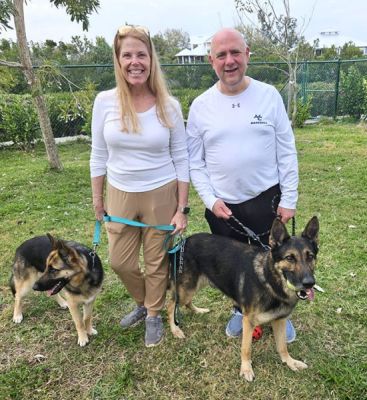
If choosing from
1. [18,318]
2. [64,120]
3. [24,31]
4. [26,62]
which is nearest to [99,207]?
[18,318]

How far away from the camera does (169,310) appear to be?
11.3ft

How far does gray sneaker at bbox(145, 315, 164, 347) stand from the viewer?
3.28 meters

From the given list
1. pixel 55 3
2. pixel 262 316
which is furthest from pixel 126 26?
pixel 55 3

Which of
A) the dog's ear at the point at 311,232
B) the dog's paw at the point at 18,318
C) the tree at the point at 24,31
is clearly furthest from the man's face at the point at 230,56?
the tree at the point at 24,31

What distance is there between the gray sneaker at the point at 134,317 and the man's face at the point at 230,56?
86.5 inches

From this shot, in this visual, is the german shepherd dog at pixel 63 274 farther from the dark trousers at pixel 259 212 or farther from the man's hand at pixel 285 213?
the man's hand at pixel 285 213

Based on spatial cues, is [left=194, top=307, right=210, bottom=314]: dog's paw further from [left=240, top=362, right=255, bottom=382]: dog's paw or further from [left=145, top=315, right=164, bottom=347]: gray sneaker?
[left=240, top=362, right=255, bottom=382]: dog's paw

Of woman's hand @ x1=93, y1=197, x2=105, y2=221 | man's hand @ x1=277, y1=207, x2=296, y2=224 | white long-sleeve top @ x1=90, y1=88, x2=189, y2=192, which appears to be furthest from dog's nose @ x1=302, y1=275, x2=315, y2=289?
woman's hand @ x1=93, y1=197, x2=105, y2=221

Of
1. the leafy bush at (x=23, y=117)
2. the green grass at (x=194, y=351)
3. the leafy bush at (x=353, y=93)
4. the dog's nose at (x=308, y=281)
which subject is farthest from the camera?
the leafy bush at (x=353, y=93)

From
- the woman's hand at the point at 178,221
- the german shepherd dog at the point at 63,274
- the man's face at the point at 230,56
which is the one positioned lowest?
the german shepherd dog at the point at 63,274

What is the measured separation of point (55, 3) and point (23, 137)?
Result: 213 inches

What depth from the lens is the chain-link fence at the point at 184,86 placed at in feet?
37.4

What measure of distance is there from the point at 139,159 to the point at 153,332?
157cm

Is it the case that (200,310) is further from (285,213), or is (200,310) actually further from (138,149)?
(138,149)
